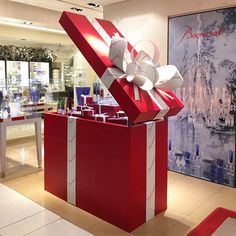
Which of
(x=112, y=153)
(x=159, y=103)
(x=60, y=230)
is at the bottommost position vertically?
(x=60, y=230)

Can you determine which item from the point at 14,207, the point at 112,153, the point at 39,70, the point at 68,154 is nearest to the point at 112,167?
the point at 112,153

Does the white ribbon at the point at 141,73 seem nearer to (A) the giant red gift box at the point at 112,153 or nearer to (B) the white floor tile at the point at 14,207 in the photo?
(A) the giant red gift box at the point at 112,153

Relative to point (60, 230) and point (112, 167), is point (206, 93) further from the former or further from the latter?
point (60, 230)

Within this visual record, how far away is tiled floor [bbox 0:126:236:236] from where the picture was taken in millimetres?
2678

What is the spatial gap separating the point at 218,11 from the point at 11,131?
457 cm

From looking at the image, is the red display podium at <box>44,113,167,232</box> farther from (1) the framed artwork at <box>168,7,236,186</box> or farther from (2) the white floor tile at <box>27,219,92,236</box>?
(1) the framed artwork at <box>168,7,236,186</box>

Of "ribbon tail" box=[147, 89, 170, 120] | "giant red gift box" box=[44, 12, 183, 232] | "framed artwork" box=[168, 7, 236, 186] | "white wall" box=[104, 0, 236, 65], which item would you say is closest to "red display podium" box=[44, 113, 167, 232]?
"giant red gift box" box=[44, 12, 183, 232]

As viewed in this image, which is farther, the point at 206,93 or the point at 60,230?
the point at 206,93

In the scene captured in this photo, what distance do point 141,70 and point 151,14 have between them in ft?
6.71

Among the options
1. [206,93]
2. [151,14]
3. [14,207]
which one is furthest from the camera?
[151,14]

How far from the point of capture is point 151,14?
432 cm

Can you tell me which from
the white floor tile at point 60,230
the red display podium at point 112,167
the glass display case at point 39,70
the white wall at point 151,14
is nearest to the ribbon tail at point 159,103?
the red display podium at point 112,167

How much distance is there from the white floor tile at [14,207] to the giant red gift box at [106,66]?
1514 millimetres

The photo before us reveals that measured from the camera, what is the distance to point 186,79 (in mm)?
4027
